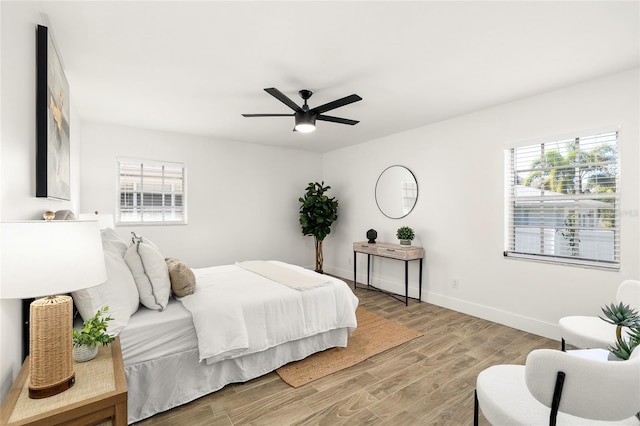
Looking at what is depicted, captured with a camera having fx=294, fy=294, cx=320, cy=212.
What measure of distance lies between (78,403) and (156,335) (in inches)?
39.4

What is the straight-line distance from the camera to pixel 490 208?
357 centimetres

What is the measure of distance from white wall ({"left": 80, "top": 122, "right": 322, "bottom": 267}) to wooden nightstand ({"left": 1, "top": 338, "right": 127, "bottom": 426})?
11.9ft

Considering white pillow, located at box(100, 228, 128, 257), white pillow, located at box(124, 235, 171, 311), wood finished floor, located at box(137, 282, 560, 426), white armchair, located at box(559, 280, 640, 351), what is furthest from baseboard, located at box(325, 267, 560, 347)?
white pillow, located at box(100, 228, 128, 257)

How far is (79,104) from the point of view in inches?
134

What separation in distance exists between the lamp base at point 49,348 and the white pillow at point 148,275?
3.39 ft

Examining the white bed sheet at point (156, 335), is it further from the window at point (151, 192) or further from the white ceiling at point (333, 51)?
the window at point (151, 192)

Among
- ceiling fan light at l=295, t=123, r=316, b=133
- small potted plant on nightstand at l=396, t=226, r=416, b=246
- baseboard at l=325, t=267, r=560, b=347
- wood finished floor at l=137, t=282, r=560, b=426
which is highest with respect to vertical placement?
ceiling fan light at l=295, t=123, r=316, b=133

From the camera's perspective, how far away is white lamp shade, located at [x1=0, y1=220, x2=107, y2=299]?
3.03ft

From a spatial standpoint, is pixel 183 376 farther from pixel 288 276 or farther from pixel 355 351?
pixel 355 351

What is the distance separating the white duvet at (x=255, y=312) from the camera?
211 centimetres

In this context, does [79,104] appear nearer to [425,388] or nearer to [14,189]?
[14,189]

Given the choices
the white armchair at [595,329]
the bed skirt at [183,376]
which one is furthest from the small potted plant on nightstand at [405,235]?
the bed skirt at [183,376]

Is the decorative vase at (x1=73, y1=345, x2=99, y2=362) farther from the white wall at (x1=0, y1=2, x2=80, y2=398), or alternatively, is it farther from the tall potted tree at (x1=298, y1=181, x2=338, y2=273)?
the tall potted tree at (x1=298, y1=181, x2=338, y2=273)

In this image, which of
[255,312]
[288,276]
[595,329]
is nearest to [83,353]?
[255,312]
